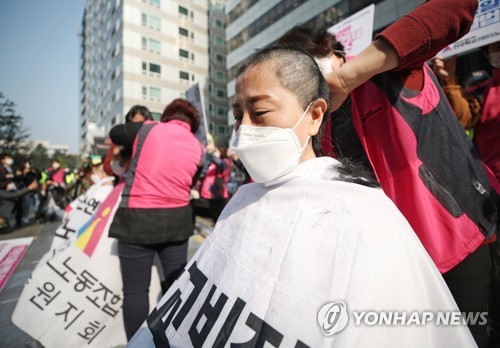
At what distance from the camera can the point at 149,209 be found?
1.91 metres

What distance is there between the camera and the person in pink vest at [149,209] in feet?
6.09

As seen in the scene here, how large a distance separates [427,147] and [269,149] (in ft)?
1.91

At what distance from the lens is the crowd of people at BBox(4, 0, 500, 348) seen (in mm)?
727

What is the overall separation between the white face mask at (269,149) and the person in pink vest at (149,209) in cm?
108

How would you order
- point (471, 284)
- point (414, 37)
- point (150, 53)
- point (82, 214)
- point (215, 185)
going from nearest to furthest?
point (414, 37) < point (471, 284) < point (82, 214) < point (215, 185) < point (150, 53)

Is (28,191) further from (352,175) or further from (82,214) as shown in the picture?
(352,175)

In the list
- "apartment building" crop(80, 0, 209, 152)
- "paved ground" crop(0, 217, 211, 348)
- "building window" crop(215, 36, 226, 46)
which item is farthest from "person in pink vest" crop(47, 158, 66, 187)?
"building window" crop(215, 36, 226, 46)

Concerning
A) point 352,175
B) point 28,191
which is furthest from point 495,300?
point 28,191

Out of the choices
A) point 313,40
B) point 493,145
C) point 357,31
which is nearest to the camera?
point 313,40

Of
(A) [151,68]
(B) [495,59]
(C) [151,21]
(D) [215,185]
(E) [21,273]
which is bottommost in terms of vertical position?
(E) [21,273]

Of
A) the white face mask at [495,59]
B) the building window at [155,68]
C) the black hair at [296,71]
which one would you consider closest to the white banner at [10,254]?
the black hair at [296,71]

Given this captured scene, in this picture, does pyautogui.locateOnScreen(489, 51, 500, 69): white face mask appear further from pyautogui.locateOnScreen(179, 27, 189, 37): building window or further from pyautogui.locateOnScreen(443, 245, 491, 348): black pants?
pyautogui.locateOnScreen(179, 27, 189, 37): building window

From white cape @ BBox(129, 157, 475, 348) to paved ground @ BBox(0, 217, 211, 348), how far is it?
6.44 ft

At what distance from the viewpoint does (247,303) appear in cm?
85
